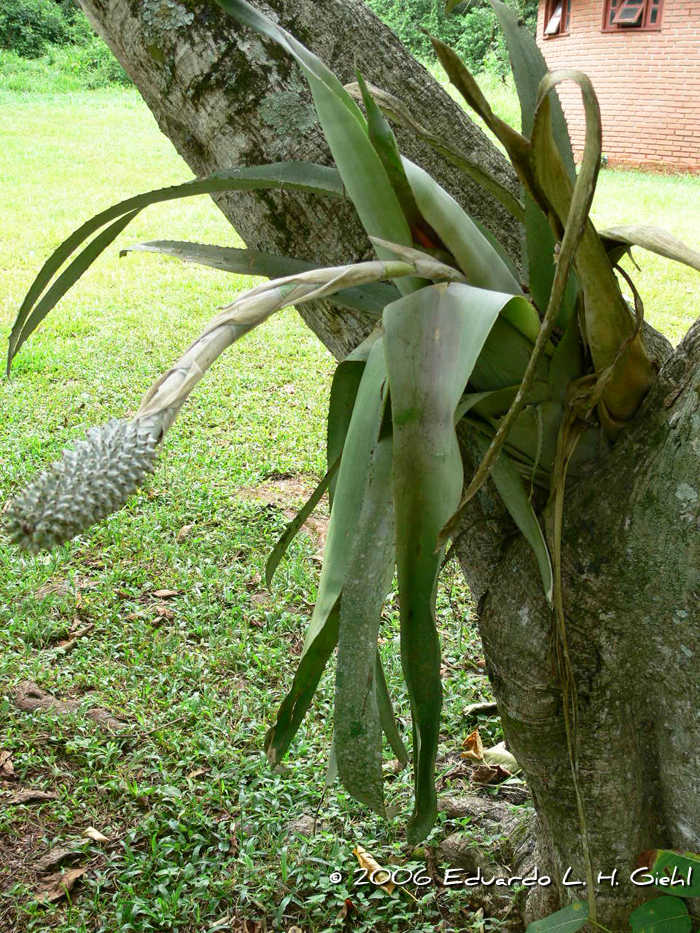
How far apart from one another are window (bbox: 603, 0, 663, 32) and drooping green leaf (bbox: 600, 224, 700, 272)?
41.8 feet

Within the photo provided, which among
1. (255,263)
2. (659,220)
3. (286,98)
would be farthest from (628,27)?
(255,263)

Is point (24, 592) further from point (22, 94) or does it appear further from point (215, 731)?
point (22, 94)

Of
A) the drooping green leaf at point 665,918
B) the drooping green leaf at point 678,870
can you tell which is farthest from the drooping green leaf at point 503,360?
the drooping green leaf at point 665,918

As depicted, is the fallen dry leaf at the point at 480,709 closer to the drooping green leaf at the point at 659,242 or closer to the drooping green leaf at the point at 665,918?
the drooping green leaf at the point at 665,918

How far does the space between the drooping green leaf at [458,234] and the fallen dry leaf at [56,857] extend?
1.71 metres

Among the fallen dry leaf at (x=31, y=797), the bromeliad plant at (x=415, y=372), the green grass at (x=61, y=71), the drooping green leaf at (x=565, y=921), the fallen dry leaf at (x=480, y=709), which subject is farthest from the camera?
the green grass at (x=61, y=71)

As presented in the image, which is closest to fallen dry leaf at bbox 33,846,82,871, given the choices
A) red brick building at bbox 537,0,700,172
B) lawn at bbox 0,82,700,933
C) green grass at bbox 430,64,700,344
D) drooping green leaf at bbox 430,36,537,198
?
lawn at bbox 0,82,700,933

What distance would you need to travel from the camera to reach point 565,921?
138 cm

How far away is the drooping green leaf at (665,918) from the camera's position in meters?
1.28

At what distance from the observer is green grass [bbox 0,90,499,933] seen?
6.44 ft

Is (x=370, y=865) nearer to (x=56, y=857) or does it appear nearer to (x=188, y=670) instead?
(x=56, y=857)

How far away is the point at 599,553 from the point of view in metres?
1.30

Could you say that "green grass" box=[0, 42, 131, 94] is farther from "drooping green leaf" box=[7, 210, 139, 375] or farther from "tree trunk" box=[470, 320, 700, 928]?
"tree trunk" box=[470, 320, 700, 928]

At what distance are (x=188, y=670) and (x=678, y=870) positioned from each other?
1646mm
